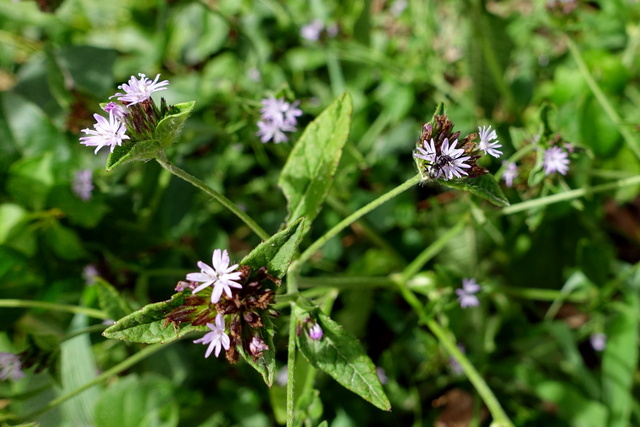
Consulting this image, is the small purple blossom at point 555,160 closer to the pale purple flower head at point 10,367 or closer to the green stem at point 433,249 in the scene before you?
the green stem at point 433,249

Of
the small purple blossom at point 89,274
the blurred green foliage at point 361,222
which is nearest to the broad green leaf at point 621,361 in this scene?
the blurred green foliage at point 361,222

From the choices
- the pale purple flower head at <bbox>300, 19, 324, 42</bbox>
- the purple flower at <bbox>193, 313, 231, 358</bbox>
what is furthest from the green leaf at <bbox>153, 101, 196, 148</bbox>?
the pale purple flower head at <bbox>300, 19, 324, 42</bbox>

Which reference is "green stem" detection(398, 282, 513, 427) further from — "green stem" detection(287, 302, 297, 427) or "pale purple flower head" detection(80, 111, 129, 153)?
"pale purple flower head" detection(80, 111, 129, 153)

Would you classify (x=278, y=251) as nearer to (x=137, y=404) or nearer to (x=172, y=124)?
(x=172, y=124)

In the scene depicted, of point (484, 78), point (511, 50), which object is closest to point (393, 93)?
point (484, 78)

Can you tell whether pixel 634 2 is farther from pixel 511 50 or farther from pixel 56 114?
pixel 56 114

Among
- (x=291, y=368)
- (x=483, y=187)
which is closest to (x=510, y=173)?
(x=483, y=187)
